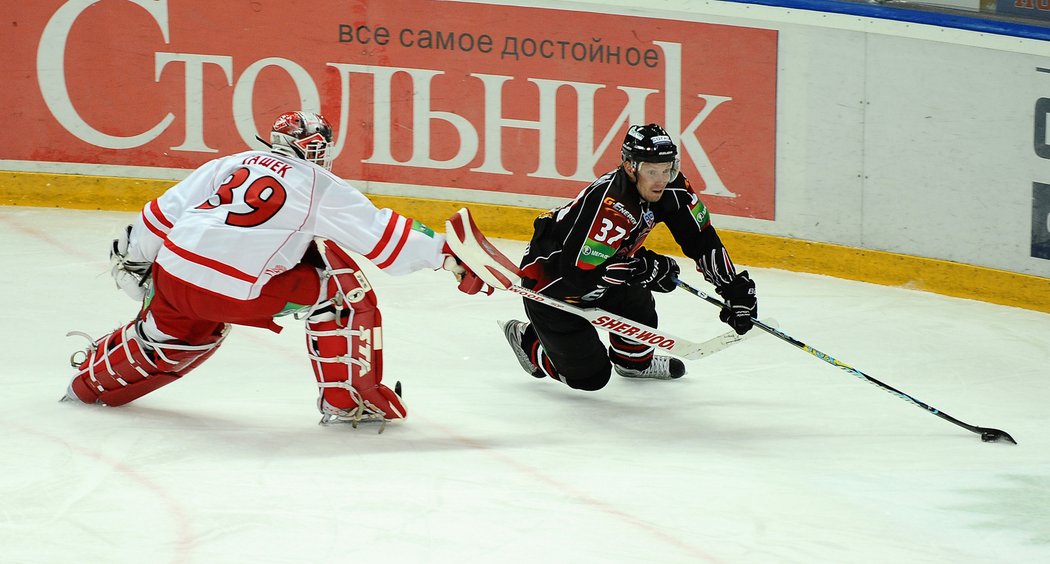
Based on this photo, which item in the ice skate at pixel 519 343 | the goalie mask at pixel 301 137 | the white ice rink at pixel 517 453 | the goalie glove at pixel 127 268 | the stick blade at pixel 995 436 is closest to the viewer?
the white ice rink at pixel 517 453

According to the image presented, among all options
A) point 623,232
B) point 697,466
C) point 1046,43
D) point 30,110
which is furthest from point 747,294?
point 30,110

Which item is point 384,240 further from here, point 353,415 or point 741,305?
point 741,305

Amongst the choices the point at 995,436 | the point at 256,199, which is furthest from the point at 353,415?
the point at 995,436

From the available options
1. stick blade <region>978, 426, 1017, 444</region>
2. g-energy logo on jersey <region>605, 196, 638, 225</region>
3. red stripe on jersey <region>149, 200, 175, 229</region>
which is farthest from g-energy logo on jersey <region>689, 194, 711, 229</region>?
red stripe on jersey <region>149, 200, 175, 229</region>

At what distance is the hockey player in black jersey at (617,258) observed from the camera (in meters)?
3.83

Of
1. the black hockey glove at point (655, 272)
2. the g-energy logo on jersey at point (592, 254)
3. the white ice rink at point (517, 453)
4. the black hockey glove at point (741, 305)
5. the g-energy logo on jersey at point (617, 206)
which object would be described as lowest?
the white ice rink at point (517, 453)

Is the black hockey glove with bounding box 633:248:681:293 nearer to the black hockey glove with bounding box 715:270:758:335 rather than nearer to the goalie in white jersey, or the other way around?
the black hockey glove with bounding box 715:270:758:335

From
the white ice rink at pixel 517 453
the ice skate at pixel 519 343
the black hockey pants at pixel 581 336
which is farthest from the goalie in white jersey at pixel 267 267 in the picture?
the ice skate at pixel 519 343

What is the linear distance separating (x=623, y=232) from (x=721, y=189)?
7.32 ft

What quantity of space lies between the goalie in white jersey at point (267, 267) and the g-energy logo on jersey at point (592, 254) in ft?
1.73

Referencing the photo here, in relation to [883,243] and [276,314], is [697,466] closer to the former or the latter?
[276,314]

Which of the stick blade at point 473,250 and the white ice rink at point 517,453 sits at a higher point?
the stick blade at point 473,250

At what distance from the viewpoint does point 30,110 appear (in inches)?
239

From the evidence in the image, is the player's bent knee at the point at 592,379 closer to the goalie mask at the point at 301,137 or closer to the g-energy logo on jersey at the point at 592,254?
the g-energy logo on jersey at the point at 592,254
